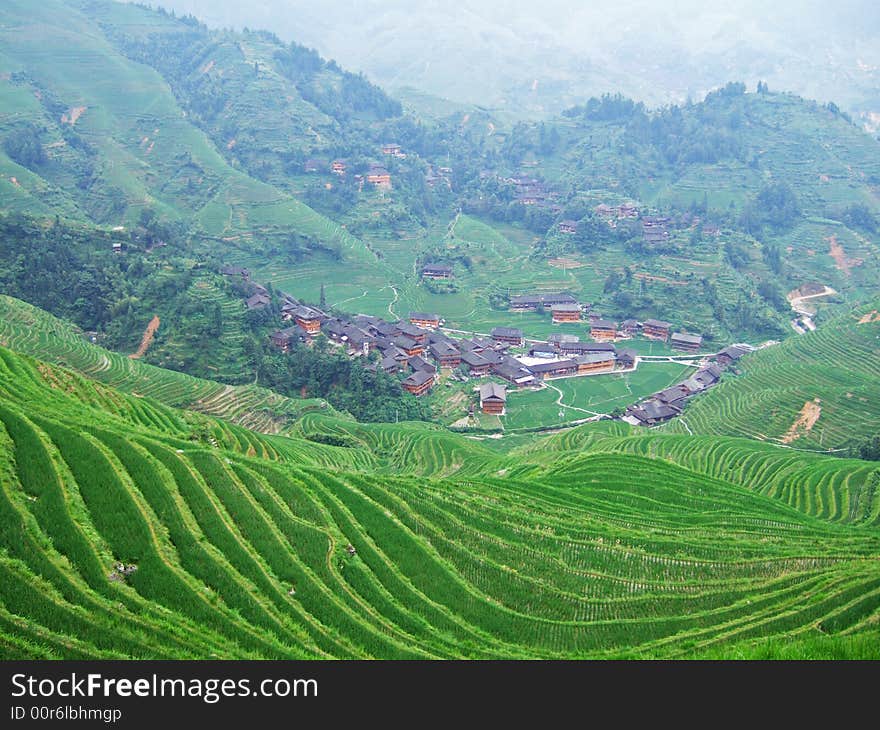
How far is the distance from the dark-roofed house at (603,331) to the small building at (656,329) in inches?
97.2

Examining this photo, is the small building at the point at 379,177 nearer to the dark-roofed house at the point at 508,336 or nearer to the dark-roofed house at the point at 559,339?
the dark-roofed house at the point at 508,336

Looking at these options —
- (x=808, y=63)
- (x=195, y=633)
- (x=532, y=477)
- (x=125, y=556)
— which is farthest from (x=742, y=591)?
(x=808, y=63)

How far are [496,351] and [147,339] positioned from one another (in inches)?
783

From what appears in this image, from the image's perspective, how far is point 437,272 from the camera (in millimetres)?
56156

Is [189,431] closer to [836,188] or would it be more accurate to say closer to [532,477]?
Result: [532,477]

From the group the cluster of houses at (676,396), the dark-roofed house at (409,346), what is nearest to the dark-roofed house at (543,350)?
the cluster of houses at (676,396)

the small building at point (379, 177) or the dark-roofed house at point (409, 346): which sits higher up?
the small building at point (379, 177)

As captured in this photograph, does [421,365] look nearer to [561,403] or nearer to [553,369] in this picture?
[553,369]

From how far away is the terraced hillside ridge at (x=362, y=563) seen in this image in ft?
29.1

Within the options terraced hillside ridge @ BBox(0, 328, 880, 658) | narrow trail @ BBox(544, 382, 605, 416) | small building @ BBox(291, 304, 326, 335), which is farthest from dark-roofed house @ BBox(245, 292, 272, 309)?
terraced hillside ridge @ BBox(0, 328, 880, 658)

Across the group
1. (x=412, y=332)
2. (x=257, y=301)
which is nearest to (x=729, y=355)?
(x=412, y=332)

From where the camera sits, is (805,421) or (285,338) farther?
(285,338)

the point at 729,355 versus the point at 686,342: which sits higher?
the point at 686,342
